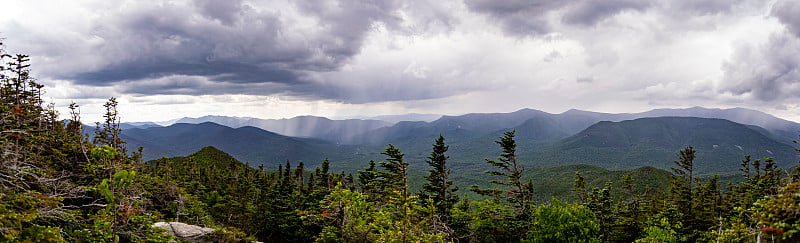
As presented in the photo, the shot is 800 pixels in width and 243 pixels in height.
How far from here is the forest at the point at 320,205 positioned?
1023 centimetres

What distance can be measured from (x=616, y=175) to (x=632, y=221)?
18400cm

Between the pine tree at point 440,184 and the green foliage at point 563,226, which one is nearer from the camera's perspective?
the green foliage at point 563,226

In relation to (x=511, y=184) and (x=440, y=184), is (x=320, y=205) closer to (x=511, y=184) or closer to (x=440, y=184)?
(x=440, y=184)

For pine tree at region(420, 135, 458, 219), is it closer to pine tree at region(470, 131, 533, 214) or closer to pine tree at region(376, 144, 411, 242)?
pine tree at region(470, 131, 533, 214)

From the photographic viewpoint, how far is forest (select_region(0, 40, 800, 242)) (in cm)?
1023

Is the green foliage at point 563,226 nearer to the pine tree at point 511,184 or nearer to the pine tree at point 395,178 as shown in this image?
the pine tree at point 511,184

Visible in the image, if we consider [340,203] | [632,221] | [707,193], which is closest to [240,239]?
[340,203]

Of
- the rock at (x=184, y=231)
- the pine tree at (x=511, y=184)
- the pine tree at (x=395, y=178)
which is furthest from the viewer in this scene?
the pine tree at (x=511, y=184)

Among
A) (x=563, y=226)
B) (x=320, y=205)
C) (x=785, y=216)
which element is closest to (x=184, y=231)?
(x=320, y=205)

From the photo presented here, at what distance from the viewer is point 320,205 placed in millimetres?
33250

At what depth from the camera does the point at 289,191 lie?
2128 inches

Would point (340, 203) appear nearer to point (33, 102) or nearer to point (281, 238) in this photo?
point (33, 102)

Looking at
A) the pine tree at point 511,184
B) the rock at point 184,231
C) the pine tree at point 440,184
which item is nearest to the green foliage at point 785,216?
the pine tree at point 511,184

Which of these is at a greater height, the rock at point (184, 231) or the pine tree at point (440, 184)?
the pine tree at point (440, 184)
